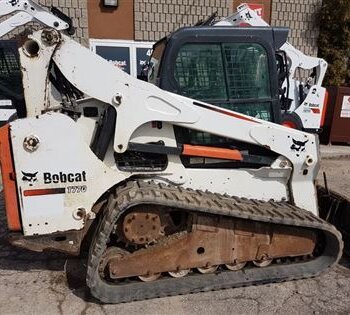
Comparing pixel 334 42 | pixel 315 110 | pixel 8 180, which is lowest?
pixel 315 110

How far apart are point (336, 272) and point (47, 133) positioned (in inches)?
115

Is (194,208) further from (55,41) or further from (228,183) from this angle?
(55,41)

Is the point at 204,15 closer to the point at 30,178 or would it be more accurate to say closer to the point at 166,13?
the point at 166,13

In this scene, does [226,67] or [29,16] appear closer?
[226,67]

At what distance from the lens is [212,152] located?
3.53 meters

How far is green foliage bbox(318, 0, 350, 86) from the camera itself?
1238 centimetres

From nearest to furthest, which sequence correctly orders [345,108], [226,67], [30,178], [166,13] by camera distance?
[30,178]
[226,67]
[345,108]
[166,13]

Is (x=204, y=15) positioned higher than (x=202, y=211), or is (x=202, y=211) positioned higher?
(x=204, y=15)

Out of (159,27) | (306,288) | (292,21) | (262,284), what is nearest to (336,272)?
(306,288)

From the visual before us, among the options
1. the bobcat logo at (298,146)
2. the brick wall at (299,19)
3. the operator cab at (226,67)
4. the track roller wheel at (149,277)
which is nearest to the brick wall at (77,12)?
the brick wall at (299,19)

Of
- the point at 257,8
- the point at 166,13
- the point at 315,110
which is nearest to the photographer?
the point at 315,110

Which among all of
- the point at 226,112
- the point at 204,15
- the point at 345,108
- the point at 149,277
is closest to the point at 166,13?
the point at 204,15

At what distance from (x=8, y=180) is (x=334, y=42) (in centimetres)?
1220

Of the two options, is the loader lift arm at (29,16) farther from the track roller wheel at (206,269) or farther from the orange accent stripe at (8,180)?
the track roller wheel at (206,269)
